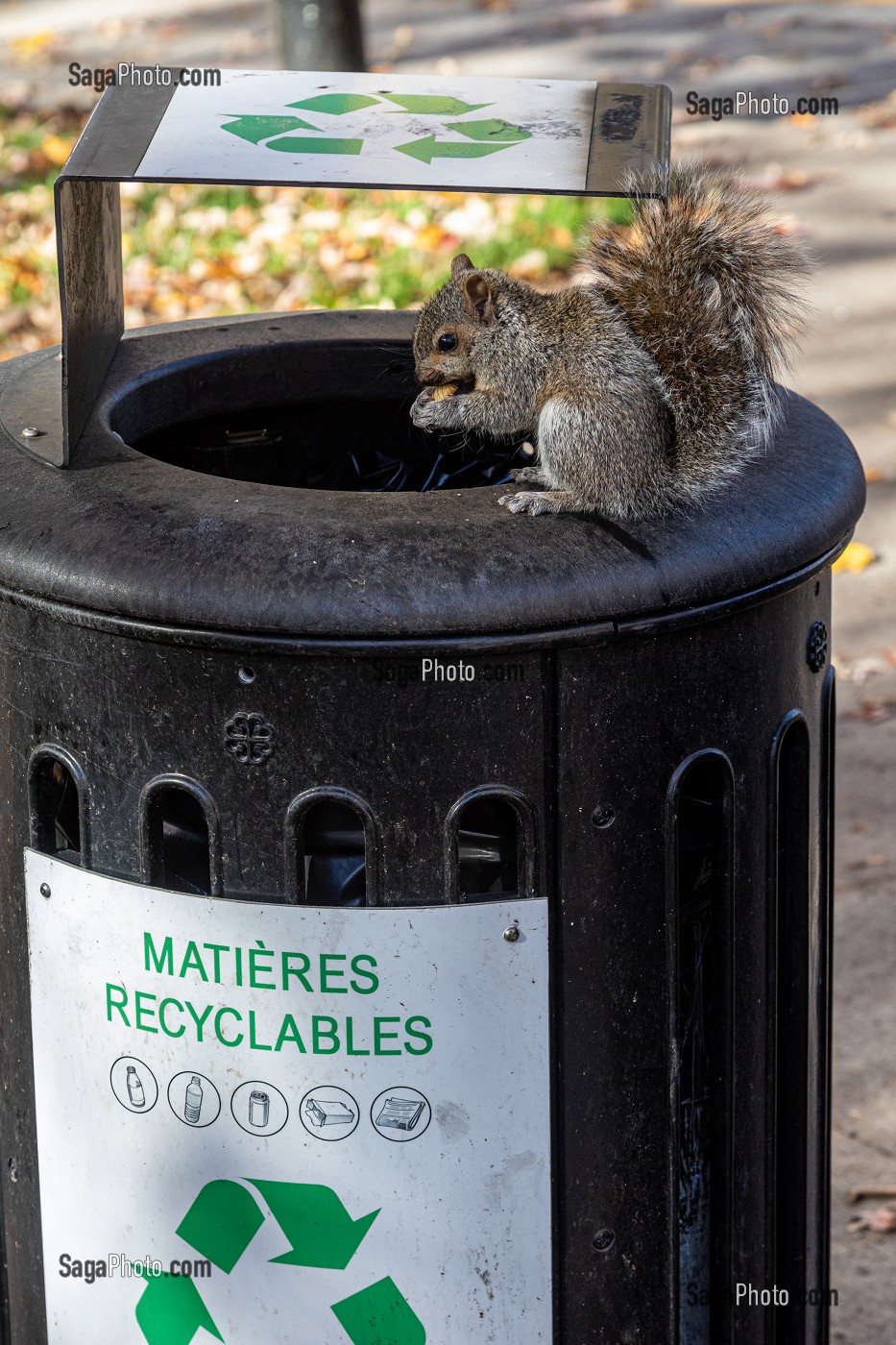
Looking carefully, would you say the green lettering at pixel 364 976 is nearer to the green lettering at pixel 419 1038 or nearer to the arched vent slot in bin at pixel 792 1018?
the green lettering at pixel 419 1038

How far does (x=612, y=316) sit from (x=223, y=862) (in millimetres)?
818

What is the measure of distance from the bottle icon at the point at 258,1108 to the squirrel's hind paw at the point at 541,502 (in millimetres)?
697

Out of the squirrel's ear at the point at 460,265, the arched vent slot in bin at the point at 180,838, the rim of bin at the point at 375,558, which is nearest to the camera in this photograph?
the rim of bin at the point at 375,558

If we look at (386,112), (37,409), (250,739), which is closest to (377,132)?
(386,112)

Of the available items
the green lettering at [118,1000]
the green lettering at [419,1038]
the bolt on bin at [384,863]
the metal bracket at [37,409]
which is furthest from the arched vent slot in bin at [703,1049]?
the metal bracket at [37,409]

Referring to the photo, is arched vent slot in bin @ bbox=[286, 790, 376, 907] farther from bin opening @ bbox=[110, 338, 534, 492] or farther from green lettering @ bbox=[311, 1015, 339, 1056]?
bin opening @ bbox=[110, 338, 534, 492]

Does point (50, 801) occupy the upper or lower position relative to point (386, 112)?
lower

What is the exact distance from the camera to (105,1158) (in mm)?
1995

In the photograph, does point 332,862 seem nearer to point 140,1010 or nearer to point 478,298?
point 140,1010

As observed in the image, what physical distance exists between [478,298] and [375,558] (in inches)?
24.9

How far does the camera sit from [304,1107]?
1.89 meters

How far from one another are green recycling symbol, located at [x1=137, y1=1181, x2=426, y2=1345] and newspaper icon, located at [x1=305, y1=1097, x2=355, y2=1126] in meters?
0.08

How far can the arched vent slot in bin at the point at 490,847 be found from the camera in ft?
6.02

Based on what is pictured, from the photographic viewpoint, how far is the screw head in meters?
2.10
